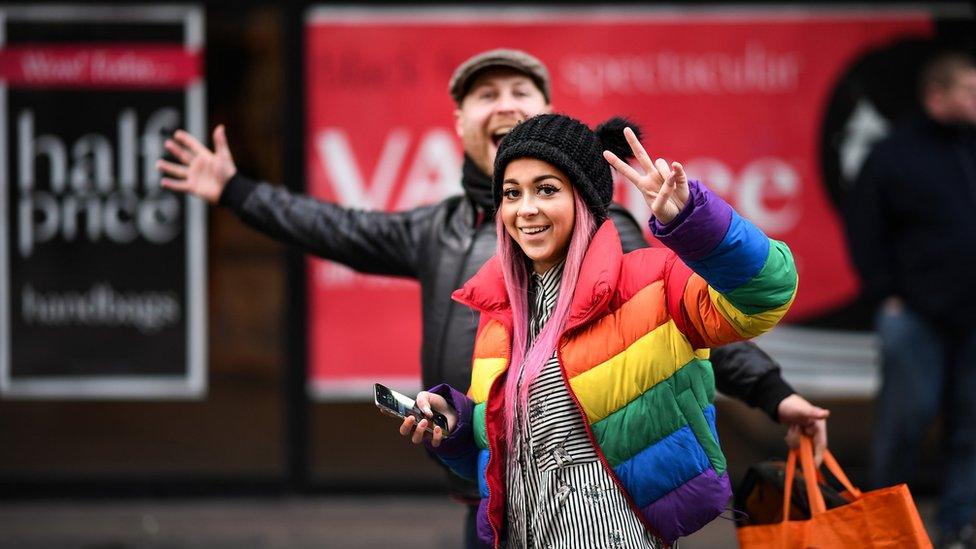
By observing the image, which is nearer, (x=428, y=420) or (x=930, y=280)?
(x=428, y=420)

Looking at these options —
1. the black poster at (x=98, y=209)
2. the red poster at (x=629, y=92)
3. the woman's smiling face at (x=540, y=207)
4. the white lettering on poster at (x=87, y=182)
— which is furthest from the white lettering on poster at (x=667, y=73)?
the woman's smiling face at (x=540, y=207)

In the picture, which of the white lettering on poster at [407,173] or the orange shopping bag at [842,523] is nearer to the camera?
the orange shopping bag at [842,523]

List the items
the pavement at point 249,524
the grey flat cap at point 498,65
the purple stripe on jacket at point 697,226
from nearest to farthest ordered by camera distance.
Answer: the purple stripe on jacket at point 697,226 → the grey flat cap at point 498,65 → the pavement at point 249,524

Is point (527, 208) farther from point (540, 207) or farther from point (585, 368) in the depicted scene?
point (585, 368)

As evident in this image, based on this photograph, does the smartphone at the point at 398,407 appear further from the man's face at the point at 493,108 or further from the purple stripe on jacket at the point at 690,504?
the man's face at the point at 493,108

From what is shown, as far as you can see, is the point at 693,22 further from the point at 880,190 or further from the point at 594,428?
the point at 594,428

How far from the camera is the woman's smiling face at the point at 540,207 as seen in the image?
2.88 m

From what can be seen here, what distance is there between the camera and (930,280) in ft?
18.4

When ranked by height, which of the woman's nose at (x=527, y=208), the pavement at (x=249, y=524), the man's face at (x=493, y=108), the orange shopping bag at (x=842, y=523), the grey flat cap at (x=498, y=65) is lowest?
the pavement at (x=249, y=524)

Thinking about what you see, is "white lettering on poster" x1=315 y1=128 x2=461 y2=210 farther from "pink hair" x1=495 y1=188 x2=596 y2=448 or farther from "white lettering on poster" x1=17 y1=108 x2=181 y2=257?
"pink hair" x1=495 y1=188 x2=596 y2=448

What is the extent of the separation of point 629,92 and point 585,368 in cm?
395

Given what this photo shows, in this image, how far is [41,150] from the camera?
6.55 m

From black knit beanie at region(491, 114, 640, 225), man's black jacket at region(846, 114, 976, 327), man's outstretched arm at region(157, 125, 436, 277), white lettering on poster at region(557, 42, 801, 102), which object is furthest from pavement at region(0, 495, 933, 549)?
black knit beanie at region(491, 114, 640, 225)

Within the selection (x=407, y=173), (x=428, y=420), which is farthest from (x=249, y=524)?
(x=428, y=420)
